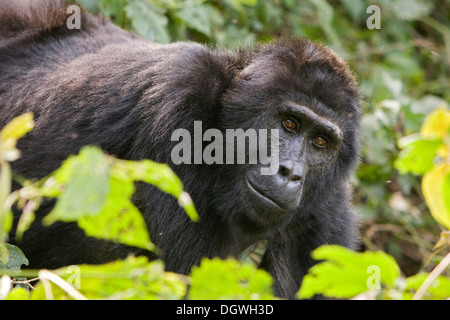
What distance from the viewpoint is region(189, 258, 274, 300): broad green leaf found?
210 centimetres

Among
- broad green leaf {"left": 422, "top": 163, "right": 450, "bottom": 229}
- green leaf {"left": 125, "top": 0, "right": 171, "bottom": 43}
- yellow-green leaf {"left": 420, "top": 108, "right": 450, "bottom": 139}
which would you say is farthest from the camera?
green leaf {"left": 125, "top": 0, "right": 171, "bottom": 43}

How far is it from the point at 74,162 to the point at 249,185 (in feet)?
7.39

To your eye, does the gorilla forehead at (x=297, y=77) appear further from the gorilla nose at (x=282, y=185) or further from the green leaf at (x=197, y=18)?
the green leaf at (x=197, y=18)

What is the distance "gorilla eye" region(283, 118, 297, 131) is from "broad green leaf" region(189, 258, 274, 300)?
2.11 m

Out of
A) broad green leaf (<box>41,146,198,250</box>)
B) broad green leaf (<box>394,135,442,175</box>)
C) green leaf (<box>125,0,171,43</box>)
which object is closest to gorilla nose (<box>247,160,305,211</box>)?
broad green leaf (<box>394,135,442,175</box>)

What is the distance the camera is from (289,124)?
13.9 feet

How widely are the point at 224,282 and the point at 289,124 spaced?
2.24 meters

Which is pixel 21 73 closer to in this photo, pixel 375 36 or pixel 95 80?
pixel 95 80

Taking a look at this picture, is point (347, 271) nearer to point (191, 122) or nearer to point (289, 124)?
point (191, 122)

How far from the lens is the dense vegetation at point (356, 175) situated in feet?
6.49

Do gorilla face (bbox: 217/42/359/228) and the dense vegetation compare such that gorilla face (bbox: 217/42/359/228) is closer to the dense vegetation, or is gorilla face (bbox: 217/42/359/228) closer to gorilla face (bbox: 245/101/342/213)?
gorilla face (bbox: 245/101/342/213)

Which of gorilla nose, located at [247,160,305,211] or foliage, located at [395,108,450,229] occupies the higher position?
foliage, located at [395,108,450,229]

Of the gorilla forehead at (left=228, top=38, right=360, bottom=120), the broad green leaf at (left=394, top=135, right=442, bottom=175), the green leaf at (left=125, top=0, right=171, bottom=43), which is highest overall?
the green leaf at (left=125, top=0, right=171, bottom=43)

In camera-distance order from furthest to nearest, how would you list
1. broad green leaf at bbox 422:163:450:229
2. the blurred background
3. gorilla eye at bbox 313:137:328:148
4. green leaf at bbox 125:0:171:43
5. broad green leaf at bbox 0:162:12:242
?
the blurred background, green leaf at bbox 125:0:171:43, gorilla eye at bbox 313:137:328:148, broad green leaf at bbox 422:163:450:229, broad green leaf at bbox 0:162:12:242
